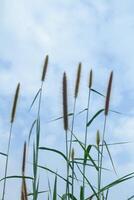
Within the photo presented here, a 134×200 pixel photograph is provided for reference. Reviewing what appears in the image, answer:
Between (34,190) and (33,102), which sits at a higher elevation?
(33,102)

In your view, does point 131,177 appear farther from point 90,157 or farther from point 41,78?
point 41,78

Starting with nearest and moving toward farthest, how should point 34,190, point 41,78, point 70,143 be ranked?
point 34,190 → point 70,143 → point 41,78

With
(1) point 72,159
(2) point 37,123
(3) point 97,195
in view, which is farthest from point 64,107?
(3) point 97,195

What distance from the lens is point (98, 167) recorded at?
4.43 metres

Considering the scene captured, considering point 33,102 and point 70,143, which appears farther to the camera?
point 33,102

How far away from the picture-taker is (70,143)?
14.0ft

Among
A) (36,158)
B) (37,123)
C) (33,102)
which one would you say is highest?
(33,102)

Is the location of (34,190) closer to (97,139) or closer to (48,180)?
(48,180)

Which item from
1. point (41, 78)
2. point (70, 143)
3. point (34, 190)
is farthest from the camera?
point (41, 78)

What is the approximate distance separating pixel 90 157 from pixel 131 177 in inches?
18.2

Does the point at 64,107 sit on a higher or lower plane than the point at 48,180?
higher

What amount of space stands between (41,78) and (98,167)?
3.62 feet

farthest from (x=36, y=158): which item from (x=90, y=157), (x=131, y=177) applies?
(x=131, y=177)

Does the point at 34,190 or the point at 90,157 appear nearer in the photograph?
the point at 34,190
